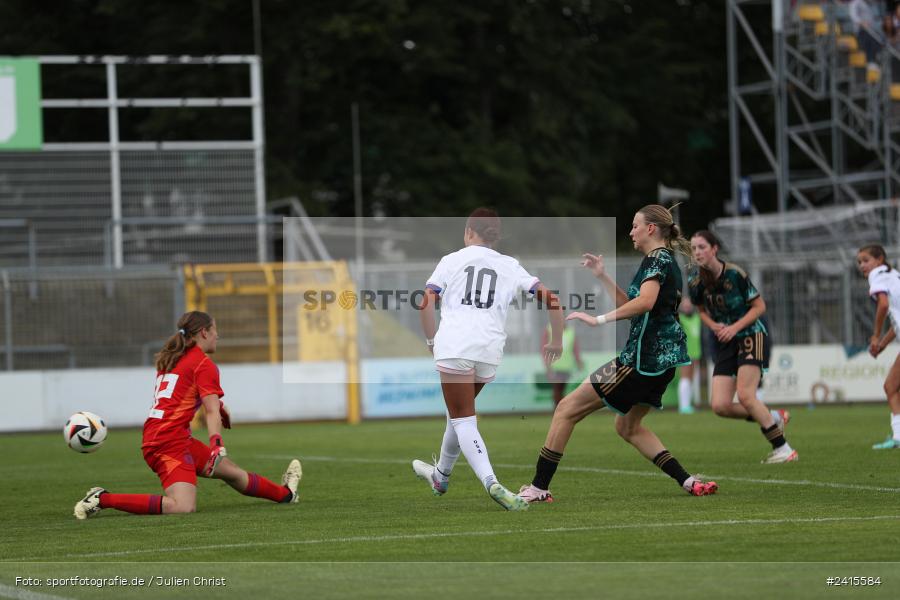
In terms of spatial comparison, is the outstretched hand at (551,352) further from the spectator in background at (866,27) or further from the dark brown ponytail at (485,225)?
the spectator in background at (866,27)

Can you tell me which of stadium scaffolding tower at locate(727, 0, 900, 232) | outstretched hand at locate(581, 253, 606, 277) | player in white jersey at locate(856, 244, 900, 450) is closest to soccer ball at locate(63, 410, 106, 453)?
outstretched hand at locate(581, 253, 606, 277)

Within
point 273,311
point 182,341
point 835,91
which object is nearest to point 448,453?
point 182,341

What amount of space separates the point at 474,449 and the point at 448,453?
723mm

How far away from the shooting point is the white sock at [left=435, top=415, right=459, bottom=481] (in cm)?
1034

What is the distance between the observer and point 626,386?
1011cm

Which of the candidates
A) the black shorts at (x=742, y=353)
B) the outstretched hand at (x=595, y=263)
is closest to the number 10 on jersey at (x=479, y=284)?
the outstretched hand at (x=595, y=263)

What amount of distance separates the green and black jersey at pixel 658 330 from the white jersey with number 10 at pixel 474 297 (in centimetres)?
82

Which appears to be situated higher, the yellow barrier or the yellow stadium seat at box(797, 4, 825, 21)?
the yellow stadium seat at box(797, 4, 825, 21)

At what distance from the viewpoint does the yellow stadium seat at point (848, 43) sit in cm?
3666

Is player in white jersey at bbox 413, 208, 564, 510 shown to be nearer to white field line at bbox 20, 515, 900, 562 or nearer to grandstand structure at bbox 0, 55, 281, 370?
white field line at bbox 20, 515, 900, 562

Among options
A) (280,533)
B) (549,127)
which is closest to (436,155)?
(549,127)

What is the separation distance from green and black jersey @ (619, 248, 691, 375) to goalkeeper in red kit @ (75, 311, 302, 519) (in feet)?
9.50

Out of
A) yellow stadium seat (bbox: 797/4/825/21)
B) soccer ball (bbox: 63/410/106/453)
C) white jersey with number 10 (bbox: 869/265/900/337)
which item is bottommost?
soccer ball (bbox: 63/410/106/453)

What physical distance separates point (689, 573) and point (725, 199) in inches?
1689
